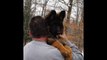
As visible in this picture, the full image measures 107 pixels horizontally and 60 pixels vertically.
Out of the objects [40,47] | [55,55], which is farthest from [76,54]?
[40,47]

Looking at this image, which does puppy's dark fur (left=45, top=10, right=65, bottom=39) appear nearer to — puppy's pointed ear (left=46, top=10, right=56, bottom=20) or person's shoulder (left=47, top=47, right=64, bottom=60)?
puppy's pointed ear (left=46, top=10, right=56, bottom=20)

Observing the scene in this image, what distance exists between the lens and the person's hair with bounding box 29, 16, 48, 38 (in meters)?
1.86

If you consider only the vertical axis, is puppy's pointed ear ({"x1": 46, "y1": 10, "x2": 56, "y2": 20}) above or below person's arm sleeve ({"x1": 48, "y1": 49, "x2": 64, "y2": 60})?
above

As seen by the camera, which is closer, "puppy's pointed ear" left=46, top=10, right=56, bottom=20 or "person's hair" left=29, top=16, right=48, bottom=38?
"puppy's pointed ear" left=46, top=10, right=56, bottom=20

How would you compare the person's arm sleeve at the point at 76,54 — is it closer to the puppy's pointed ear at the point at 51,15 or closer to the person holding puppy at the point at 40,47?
the person holding puppy at the point at 40,47

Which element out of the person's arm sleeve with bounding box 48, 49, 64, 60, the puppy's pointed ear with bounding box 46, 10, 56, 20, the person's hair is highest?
the puppy's pointed ear with bounding box 46, 10, 56, 20

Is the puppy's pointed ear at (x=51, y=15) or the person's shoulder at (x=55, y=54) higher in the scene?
the puppy's pointed ear at (x=51, y=15)

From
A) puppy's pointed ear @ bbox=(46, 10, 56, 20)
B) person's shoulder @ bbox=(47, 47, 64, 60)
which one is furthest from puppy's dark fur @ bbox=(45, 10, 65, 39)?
person's shoulder @ bbox=(47, 47, 64, 60)

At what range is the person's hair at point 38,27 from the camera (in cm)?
186

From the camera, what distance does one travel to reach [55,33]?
5.79ft

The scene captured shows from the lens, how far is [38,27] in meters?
1.88

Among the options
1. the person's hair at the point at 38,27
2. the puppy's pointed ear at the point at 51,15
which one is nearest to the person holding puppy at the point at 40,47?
the person's hair at the point at 38,27
